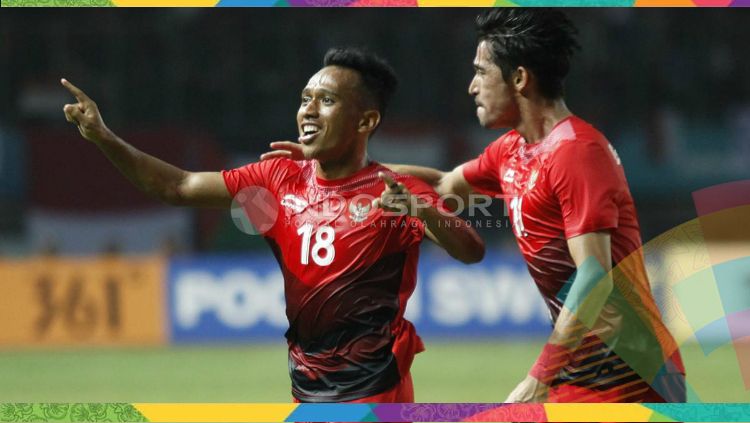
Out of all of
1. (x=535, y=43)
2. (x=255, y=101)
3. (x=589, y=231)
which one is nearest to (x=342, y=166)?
(x=535, y=43)

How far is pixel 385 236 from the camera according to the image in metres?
4.33

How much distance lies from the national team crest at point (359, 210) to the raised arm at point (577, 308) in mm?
906

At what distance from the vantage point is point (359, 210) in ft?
14.4

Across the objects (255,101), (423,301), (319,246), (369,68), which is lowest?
(423,301)

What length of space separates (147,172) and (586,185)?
1.76 m

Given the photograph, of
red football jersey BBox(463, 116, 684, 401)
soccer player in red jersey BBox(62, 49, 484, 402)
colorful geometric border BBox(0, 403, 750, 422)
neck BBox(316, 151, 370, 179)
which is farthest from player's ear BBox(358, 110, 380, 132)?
colorful geometric border BBox(0, 403, 750, 422)

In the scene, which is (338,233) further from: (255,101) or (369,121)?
(255,101)

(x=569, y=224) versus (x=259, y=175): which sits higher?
(x=259, y=175)

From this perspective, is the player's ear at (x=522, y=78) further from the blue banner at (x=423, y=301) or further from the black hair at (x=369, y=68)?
the blue banner at (x=423, y=301)

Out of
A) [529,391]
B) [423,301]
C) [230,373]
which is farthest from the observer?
[423,301]

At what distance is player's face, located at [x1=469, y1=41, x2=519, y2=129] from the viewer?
4238 millimetres

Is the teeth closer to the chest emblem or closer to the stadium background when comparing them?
the chest emblem

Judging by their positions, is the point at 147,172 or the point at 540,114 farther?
the point at 147,172

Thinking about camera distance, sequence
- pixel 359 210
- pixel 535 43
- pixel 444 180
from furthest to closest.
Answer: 1. pixel 444 180
2. pixel 359 210
3. pixel 535 43
